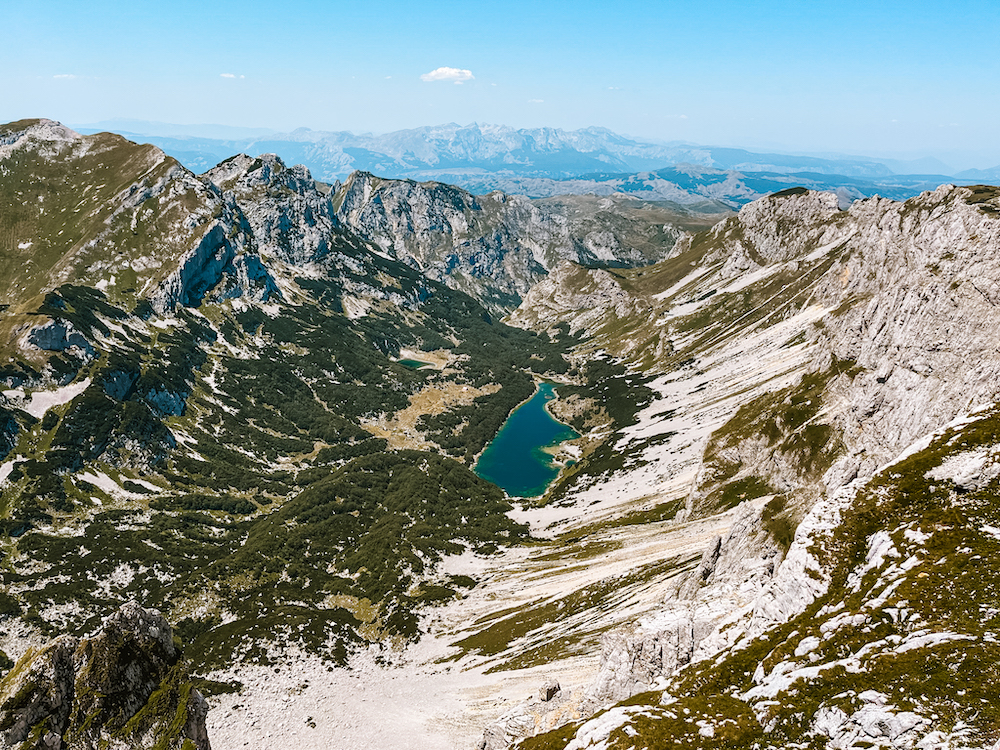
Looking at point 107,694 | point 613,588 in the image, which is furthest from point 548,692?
point 613,588

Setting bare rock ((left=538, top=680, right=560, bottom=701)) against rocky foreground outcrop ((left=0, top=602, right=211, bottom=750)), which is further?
bare rock ((left=538, top=680, right=560, bottom=701))

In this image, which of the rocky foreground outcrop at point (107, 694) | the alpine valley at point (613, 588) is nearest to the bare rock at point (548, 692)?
the alpine valley at point (613, 588)

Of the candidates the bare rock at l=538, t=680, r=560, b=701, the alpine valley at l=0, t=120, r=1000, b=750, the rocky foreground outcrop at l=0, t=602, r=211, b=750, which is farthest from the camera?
the bare rock at l=538, t=680, r=560, b=701

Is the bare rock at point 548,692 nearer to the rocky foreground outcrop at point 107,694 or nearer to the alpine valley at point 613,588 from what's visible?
the alpine valley at point 613,588

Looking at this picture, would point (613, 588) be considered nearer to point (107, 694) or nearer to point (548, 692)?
point (548, 692)

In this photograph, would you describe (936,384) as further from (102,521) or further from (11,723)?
(102,521)

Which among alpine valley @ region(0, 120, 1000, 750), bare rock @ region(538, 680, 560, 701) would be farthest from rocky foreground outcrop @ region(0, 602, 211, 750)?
bare rock @ region(538, 680, 560, 701)

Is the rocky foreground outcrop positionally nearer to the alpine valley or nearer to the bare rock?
the alpine valley

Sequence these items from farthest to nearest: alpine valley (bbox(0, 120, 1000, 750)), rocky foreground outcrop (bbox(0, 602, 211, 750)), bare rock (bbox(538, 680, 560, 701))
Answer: bare rock (bbox(538, 680, 560, 701)) < rocky foreground outcrop (bbox(0, 602, 211, 750)) < alpine valley (bbox(0, 120, 1000, 750))

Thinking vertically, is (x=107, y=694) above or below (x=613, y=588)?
above
